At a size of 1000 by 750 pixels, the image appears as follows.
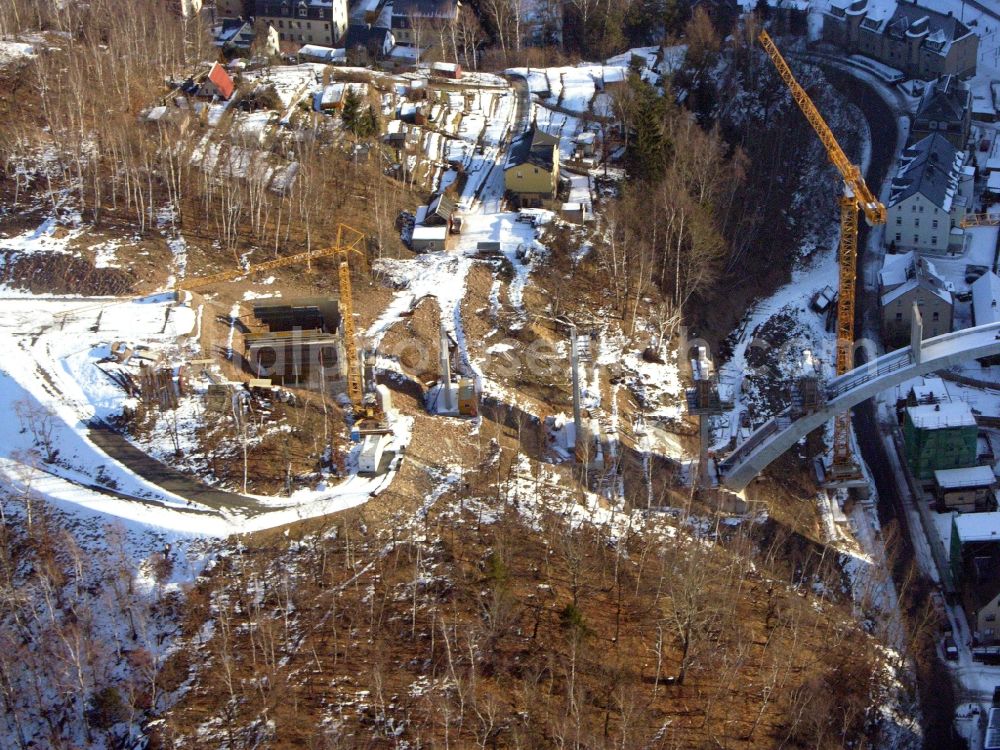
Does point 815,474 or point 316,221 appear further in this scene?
point 316,221

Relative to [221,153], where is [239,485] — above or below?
below

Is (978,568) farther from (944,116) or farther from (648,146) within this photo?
(944,116)

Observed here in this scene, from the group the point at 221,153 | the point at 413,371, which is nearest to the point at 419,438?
the point at 413,371

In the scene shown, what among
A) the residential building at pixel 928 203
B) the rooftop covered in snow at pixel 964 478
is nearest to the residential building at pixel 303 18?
the residential building at pixel 928 203

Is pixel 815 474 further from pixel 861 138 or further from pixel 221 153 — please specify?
pixel 221 153

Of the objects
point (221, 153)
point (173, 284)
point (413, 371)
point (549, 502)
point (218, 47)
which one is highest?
point (218, 47)

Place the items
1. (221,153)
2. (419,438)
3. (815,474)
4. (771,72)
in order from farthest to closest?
(771,72) < (221,153) < (815,474) < (419,438)

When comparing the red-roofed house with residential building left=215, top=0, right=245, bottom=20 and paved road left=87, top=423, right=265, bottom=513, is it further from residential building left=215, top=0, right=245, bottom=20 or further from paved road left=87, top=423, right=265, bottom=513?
paved road left=87, top=423, right=265, bottom=513
